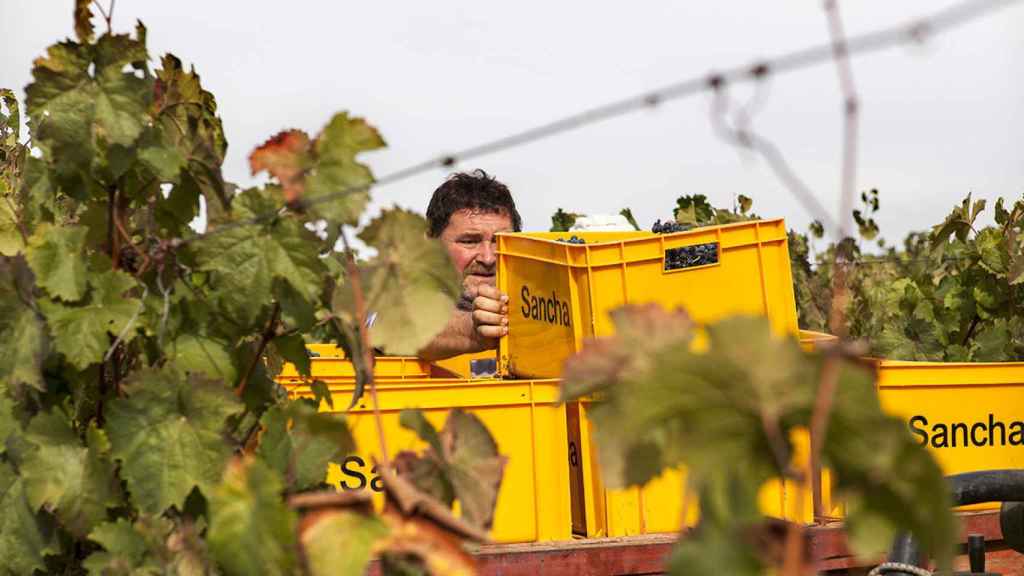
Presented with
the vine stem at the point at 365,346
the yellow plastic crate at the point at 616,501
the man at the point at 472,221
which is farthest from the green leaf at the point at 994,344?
→ the vine stem at the point at 365,346

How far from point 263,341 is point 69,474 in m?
0.34

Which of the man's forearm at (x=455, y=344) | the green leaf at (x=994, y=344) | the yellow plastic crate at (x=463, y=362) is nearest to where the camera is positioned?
the man's forearm at (x=455, y=344)

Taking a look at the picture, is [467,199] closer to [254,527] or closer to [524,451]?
[524,451]

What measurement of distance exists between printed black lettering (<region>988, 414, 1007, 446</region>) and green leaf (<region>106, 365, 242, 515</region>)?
380cm

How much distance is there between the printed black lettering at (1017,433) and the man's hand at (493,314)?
1.96 m

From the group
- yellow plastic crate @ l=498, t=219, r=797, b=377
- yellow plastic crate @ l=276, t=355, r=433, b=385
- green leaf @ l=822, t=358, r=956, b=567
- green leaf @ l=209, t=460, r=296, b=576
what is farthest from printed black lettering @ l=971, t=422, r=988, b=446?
green leaf @ l=822, t=358, r=956, b=567

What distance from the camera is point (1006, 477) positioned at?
4.99ft

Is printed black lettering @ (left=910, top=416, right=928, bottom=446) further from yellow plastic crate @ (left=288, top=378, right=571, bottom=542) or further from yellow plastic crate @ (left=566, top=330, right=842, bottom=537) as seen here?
yellow plastic crate @ (left=288, top=378, right=571, bottom=542)

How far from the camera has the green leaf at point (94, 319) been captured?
2.08 meters

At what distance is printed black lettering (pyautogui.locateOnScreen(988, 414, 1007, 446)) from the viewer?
520 centimetres

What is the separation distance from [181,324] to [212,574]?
0.56 metres

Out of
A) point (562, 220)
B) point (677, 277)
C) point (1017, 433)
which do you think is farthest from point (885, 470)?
point (562, 220)

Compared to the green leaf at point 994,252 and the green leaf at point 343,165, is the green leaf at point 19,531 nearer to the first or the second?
the green leaf at point 343,165

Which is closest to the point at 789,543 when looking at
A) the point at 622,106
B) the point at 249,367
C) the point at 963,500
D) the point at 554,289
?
the point at 622,106
